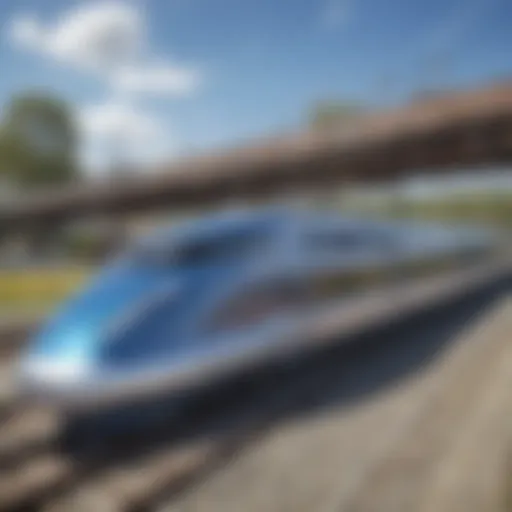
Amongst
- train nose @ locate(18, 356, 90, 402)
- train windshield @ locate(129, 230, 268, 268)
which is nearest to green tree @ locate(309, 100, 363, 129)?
train windshield @ locate(129, 230, 268, 268)

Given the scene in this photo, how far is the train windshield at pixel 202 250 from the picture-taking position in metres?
1.55

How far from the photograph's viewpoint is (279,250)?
1.71m

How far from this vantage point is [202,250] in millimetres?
1636

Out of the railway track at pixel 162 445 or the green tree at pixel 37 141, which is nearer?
the green tree at pixel 37 141

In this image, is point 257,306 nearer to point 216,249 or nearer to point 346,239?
point 216,249

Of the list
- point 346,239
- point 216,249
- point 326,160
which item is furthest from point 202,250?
point 326,160

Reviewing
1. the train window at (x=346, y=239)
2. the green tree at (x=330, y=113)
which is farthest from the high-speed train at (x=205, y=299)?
the green tree at (x=330, y=113)

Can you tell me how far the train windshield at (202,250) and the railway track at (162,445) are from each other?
0.43m

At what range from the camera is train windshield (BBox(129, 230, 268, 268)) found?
5.09 ft

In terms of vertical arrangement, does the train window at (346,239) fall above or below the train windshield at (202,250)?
below

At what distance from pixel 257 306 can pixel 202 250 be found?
0.34 meters

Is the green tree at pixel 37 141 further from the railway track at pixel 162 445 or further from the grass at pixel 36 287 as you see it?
the railway track at pixel 162 445

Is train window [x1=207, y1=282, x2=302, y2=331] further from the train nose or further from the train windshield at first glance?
the train nose

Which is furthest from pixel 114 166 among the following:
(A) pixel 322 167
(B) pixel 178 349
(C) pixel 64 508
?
(C) pixel 64 508
